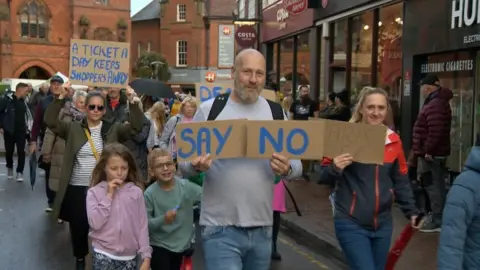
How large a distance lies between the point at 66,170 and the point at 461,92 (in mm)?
6830

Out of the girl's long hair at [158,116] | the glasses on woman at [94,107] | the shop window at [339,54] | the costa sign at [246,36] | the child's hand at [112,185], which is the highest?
the costa sign at [246,36]

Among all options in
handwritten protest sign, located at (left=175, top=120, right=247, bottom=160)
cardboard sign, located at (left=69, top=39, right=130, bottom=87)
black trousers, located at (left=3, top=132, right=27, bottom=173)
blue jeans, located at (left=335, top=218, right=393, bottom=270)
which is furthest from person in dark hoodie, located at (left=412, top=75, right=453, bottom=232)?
black trousers, located at (left=3, top=132, right=27, bottom=173)

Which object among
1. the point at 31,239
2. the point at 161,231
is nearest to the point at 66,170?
the point at 161,231

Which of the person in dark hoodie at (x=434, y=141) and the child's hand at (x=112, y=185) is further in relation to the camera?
the person in dark hoodie at (x=434, y=141)

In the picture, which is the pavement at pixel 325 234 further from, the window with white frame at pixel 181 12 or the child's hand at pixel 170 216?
the window with white frame at pixel 181 12

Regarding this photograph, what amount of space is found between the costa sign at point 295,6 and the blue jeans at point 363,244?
12768 mm

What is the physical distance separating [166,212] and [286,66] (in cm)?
1614

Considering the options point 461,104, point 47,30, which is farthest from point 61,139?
point 47,30

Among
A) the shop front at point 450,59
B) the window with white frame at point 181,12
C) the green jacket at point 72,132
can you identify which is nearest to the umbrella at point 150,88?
the green jacket at point 72,132

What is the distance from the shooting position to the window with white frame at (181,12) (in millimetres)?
69275

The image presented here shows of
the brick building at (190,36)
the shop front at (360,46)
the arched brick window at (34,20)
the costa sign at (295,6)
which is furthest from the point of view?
the brick building at (190,36)

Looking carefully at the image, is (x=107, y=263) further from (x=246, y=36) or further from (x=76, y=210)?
(x=246, y=36)

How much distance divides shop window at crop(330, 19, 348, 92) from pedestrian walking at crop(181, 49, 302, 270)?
38.6 feet

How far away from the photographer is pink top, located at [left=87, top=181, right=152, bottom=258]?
4566 millimetres
